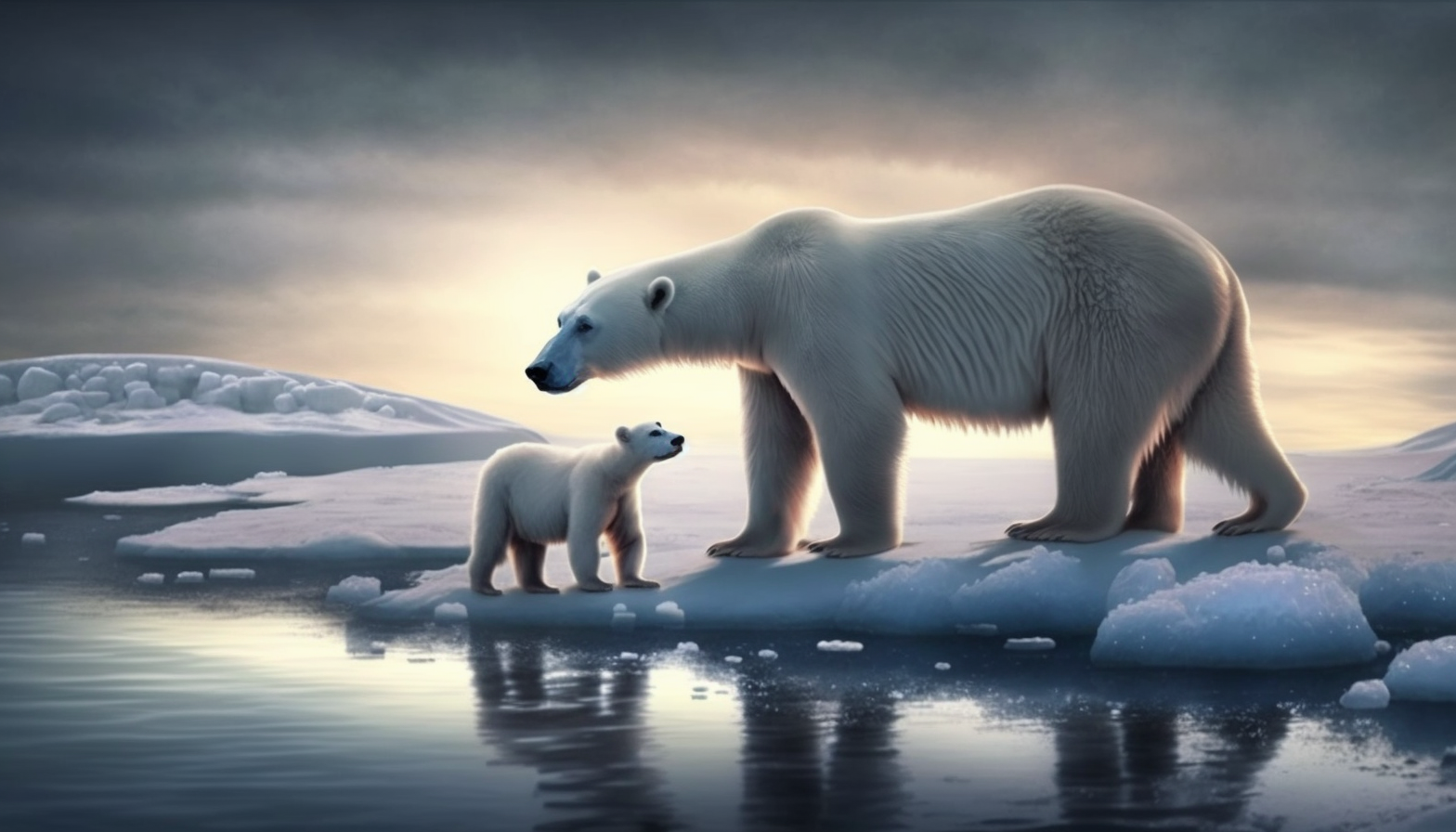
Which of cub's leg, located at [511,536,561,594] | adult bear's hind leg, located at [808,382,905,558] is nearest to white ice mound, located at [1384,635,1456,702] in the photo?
adult bear's hind leg, located at [808,382,905,558]

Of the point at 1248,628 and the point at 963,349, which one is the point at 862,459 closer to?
the point at 963,349

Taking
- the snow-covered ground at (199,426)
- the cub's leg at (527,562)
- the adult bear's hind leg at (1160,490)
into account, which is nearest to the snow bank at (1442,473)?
the adult bear's hind leg at (1160,490)

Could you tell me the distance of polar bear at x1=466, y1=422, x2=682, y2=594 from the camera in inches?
317

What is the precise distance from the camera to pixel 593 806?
14.1 feet

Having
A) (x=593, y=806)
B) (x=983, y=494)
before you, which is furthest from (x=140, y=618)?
(x=983, y=494)

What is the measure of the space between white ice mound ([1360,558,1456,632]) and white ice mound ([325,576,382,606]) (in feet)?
19.5

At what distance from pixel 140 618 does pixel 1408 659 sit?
688cm

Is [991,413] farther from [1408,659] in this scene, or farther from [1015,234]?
[1408,659]

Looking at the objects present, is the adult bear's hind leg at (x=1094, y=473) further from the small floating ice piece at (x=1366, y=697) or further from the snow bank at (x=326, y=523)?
the snow bank at (x=326, y=523)

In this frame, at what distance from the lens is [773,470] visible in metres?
8.90

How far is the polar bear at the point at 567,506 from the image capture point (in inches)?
317

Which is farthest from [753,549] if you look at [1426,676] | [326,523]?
[326,523]

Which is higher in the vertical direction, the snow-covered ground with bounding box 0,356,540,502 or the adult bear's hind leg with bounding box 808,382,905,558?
the snow-covered ground with bounding box 0,356,540,502

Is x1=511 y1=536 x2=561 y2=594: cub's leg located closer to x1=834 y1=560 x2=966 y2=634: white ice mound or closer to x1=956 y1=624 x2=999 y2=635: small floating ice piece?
x1=834 y1=560 x2=966 y2=634: white ice mound
